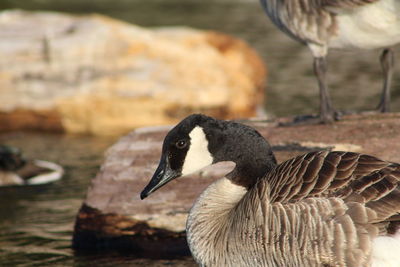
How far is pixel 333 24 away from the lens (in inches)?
343

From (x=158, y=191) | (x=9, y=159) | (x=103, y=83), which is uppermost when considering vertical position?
(x=103, y=83)

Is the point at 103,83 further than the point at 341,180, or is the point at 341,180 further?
the point at 103,83

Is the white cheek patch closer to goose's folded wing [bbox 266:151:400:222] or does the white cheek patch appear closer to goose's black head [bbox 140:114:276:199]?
goose's black head [bbox 140:114:276:199]

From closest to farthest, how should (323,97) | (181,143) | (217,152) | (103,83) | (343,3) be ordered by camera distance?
(181,143)
(217,152)
(343,3)
(323,97)
(103,83)

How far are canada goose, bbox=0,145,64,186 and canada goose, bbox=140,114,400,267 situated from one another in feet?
15.4

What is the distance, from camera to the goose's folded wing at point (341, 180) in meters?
5.80

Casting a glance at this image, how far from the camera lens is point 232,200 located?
6668 mm

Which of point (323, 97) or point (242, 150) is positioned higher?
point (242, 150)

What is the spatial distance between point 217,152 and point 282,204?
0.83 m

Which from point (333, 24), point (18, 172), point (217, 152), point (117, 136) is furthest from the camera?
point (117, 136)

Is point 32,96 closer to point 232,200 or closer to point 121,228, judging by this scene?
point 121,228

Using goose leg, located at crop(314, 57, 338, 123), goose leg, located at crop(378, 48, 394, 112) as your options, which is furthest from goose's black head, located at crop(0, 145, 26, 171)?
goose leg, located at crop(378, 48, 394, 112)

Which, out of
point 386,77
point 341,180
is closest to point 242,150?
point 341,180

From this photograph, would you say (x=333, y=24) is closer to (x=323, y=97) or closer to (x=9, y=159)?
(x=323, y=97)
